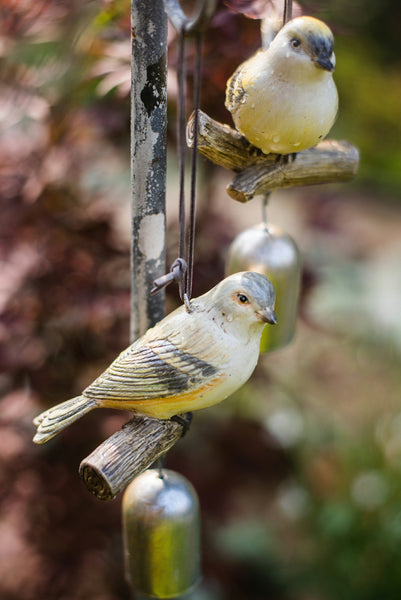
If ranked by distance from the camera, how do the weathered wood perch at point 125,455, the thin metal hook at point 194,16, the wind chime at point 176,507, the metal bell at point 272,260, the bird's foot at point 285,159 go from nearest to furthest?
the thin metal hook at point 194,16 < the weathered wood perch at point 125,455 < the wind chime at point 176,507 < the bird's foot at point 285,159 < the metal bell at point 272,260

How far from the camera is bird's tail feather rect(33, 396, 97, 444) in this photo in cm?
75

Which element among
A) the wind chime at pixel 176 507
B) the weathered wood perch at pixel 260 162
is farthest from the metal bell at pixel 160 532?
the weathered wood perch at pixel 260 162

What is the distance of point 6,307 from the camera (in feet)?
4.21

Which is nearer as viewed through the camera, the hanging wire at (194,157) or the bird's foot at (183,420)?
the hanging wire at (194,157)

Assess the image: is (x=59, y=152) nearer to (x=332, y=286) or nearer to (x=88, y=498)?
(x=88, y=498)

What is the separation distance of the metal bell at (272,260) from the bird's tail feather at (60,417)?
38 centimetres

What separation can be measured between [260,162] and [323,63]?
19 cm

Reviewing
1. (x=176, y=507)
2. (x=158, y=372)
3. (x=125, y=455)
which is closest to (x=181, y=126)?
(x=158, y=372)

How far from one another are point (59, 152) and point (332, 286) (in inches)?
102

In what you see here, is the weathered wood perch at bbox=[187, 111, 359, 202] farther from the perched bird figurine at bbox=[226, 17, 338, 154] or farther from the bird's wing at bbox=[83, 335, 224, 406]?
the bird's wing at bbox=[83, 335, 224, 406]

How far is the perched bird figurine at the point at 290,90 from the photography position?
76cm

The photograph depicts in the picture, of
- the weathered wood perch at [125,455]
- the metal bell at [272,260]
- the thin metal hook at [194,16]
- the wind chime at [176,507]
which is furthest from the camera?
the metal bell at [272,260]

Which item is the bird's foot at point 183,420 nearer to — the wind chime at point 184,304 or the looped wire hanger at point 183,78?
the wind chime at point 184,304

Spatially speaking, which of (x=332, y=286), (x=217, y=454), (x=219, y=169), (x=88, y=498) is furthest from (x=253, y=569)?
(x=332, y=286)
